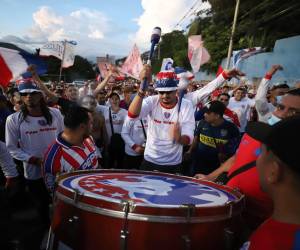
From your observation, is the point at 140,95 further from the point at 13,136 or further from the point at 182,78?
the point at 182,78

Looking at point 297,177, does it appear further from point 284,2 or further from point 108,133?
point 284,2

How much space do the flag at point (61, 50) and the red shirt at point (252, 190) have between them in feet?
37.0

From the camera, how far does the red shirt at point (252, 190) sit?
2404mm

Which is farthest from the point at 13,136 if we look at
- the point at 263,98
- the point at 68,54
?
the point at 68,54

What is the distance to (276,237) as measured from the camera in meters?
1.62

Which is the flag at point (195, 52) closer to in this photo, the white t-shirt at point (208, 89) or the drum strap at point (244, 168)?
the white t-shirt at point (208, 89)

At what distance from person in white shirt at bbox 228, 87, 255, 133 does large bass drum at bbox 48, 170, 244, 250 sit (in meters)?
7.10

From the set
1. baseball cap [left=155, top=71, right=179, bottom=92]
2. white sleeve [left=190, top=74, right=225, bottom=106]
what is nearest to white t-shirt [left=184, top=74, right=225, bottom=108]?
white sleeve [left=190, top=74, right=225, bottom=106]

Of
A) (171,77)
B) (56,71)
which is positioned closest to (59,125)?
(171,77)

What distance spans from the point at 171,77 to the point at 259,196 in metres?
2.32

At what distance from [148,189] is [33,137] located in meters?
2.34

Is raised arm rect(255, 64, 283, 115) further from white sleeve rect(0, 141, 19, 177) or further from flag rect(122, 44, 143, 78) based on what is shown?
flag rect(122, 44, 143, 78)

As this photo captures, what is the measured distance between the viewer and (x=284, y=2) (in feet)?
66.9

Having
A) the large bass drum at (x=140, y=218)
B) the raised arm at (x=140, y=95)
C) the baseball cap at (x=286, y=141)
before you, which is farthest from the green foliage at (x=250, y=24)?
the baseball cap at (x=286, y=141)
